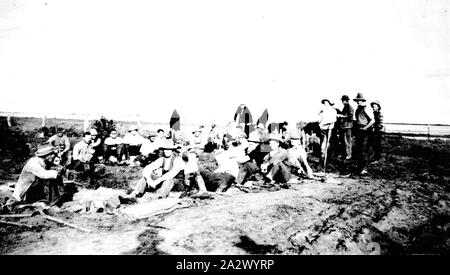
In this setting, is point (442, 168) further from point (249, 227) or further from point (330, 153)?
point (249, 227)

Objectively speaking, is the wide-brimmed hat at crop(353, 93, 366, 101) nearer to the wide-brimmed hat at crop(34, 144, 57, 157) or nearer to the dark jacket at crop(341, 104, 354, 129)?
the dark jacket at crop(341, 104, 354, 129)

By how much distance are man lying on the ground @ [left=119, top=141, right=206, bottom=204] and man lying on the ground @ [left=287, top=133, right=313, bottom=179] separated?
284cm

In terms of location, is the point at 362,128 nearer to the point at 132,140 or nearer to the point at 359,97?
the point at 359,97

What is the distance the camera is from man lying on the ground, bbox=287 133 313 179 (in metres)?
7.88

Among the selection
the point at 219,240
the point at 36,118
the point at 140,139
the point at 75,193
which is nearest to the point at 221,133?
the point at 140,139

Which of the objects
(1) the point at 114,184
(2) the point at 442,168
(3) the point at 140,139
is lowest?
(1) the point at 114,184

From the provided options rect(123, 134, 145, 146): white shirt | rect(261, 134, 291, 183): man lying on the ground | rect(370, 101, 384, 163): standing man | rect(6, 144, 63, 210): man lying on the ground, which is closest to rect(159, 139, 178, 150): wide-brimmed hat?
rect(6, 144, 63, 210): man lying on the ground

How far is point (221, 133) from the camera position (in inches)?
488

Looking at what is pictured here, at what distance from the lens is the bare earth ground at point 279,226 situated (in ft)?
12.8

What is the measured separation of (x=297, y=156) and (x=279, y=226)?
375 cm

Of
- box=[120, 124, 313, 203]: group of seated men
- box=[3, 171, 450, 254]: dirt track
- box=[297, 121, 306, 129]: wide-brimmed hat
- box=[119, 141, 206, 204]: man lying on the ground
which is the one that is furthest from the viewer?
box=[297, 121, 306, 129]: wide-brimmed hat

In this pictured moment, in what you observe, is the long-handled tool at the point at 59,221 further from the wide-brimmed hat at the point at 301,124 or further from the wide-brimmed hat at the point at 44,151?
the wide-brimmed hat at the point at 301,124

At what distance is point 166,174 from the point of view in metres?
6.34
